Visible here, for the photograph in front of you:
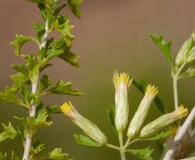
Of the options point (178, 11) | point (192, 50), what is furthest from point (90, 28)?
point (192, 50)

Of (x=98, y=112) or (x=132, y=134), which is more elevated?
(x=98, y=112)

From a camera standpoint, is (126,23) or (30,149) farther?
(126,23)

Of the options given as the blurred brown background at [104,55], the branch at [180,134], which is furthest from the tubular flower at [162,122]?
the blurred brown background at [104,55]

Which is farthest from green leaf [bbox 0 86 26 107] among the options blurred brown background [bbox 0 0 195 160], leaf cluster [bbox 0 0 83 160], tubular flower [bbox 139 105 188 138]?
blurred brown background [bbox 0 0 195 160]

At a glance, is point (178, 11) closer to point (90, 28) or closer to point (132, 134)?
point (90, 28)

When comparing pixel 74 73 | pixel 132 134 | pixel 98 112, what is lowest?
pixel 132 134

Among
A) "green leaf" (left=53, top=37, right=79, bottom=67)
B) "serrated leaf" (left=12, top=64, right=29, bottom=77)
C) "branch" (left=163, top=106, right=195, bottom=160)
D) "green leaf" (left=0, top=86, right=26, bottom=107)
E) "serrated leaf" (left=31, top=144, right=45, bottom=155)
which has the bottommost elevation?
"branch" (left=163, top=106, right=195, bottom=160)

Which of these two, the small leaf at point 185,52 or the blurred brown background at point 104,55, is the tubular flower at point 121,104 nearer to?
the small leaf at point 185,52

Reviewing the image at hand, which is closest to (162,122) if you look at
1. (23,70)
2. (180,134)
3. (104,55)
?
(180,134)

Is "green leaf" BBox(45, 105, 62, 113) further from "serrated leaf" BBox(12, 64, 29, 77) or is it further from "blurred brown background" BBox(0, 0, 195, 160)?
"blurred brown background" BBox(0, 0, 195, 160)
